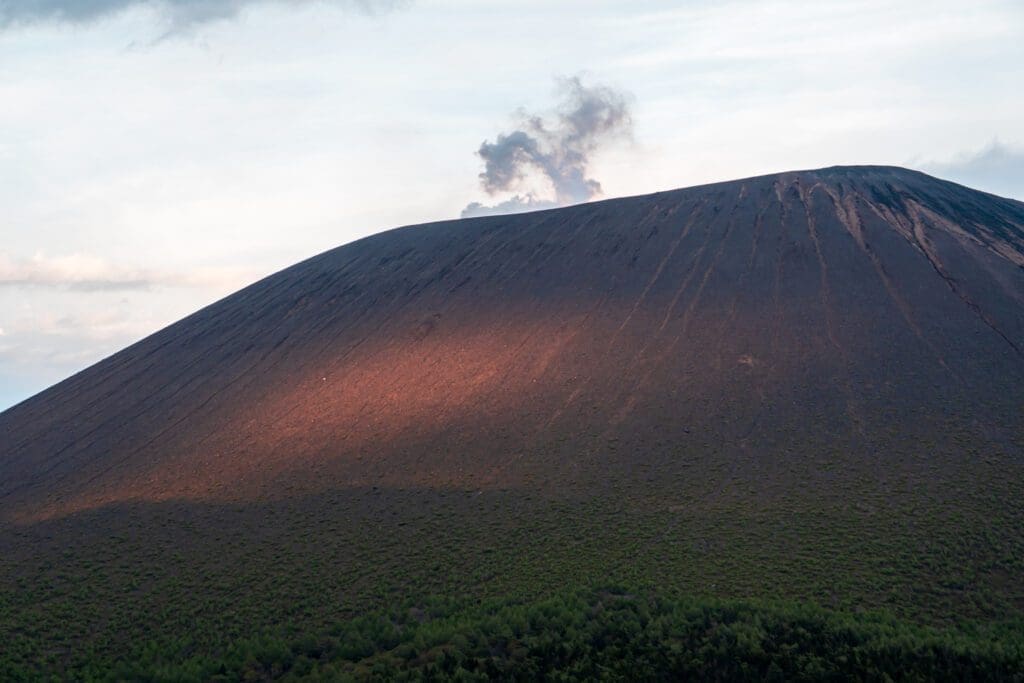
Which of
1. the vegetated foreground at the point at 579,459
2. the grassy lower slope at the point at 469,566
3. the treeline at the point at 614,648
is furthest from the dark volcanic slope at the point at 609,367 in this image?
the treeline at the point at 614,648

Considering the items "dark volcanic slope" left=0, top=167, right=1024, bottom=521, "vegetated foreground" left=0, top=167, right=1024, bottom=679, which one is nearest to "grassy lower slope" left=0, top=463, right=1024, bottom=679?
"vegetated foreground" left=0, top=167, right=1024, bottom=679

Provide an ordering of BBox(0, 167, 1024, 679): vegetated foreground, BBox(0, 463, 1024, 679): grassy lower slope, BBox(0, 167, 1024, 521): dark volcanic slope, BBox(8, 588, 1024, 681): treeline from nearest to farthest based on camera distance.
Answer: BBox(8, 588, 1024, 681): treeline, BBox(0, 167, 1024, 679): vegetated foreground, BBox(0, 463, 1024, 679): grassy lower slope, BBox(0, 167, 1024, 521): dark volcanic slope

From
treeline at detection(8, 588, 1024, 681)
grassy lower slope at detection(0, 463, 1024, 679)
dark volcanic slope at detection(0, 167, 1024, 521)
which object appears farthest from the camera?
dark volcanic slope at detection(0, 167, 1024, 521)

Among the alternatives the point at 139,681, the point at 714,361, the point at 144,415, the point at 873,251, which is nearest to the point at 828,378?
the point at 714,361

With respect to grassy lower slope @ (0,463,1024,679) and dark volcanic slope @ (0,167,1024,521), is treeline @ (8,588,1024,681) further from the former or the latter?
dark volcanic slope @ (0,167,1024,521)

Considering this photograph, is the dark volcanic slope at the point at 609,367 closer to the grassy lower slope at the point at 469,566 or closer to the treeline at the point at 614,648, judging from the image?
the grassy lower slope at the point at 469,566

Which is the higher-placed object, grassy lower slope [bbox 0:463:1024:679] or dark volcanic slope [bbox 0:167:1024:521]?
dark volcanic slope [bbox 0:167:1024:521]

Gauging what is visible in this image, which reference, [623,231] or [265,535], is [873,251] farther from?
[265,535]
